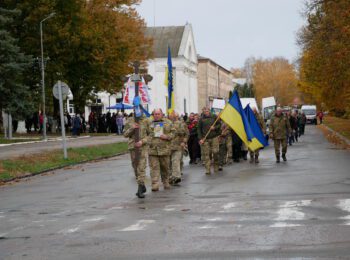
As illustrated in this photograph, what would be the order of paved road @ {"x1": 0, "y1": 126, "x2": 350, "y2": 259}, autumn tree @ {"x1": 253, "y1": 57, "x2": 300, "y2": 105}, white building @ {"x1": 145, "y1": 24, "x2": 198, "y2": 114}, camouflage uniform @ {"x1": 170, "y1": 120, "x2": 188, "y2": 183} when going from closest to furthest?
paved road @ {"x1": 0, "y1": 126, "x2": 350, "y2": 259} → camouflage uniform @ {"x1": 170, "y1": 120, "x2": 188, "y2": 183} → white building @ {"x1": 145, "y1": 24, "x2": 198, "y2": 114} → autumn tree @ {"x1": 253, "y1": 57, "x2": 300, "y2": 105}

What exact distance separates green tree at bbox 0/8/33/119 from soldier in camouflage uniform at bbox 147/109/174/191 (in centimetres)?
2347

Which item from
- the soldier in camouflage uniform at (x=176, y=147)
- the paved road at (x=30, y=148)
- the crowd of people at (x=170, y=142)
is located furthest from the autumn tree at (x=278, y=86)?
the soldier in camouflage uniform at (x=176, y=147)

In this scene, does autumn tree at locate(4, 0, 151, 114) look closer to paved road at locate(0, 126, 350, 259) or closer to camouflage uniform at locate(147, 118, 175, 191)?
paved road at locate(0, 126, 350, 259)

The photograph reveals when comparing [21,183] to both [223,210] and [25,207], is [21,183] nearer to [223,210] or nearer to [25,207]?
[25,207]

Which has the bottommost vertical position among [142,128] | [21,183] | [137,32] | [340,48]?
[21,183]

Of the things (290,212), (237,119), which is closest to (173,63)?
(237,119)

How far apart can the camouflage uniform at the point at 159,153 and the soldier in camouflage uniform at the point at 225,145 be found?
617 cm

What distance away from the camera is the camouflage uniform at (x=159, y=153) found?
1661 cm

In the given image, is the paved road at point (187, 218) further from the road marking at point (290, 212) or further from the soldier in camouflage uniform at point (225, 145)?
the soldier in camouflage uniform at point (225, 145)

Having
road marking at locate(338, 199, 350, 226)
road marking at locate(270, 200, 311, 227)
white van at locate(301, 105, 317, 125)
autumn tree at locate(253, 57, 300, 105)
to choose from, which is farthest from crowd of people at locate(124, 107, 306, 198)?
autumn tree at locate(253, 57, 300, 105)

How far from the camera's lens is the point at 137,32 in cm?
6400

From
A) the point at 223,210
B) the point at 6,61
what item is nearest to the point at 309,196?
the point at 223,210

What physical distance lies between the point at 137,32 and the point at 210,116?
142ft

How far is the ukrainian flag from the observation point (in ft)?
74.6
